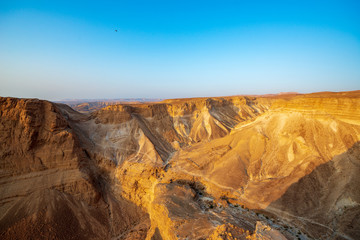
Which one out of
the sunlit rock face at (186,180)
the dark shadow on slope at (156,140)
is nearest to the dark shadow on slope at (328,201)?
the sunlit rock face at (186,180)

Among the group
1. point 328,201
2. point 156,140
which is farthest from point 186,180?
point 328,201

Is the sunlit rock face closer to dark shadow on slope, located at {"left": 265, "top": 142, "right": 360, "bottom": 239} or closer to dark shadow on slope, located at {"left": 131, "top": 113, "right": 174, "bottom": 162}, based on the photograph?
dark shadow on slope, located at {"left": 265, "top": 142, "right": 360, "bottom": 239}

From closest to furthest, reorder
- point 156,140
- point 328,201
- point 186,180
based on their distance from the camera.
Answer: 1. point 328,201
2. point 186,180
3. point 156,140

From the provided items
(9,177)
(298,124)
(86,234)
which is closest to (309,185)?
(298,124)

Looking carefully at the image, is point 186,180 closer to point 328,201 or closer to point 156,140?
point 156,140

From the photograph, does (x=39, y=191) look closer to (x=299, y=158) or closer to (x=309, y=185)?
(x=309, y=185)

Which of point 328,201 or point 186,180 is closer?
point 328,201

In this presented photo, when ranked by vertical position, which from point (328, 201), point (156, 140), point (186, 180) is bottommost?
point (186, 180)
